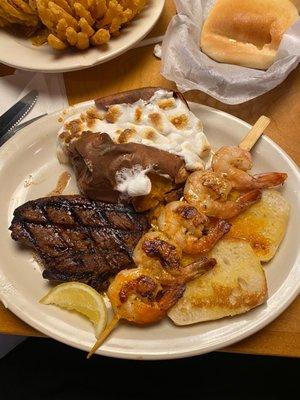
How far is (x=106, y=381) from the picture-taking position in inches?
72.2

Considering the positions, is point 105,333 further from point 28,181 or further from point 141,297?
point 28,181

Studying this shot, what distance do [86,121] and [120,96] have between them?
0.12 metres

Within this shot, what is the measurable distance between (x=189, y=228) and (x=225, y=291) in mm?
187

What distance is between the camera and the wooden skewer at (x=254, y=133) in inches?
64.3

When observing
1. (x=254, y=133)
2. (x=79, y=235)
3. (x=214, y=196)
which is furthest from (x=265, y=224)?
(x=79, y=235)

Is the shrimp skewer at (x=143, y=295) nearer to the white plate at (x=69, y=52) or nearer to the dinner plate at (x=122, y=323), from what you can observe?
the dinner plate at (x=122, y=323)

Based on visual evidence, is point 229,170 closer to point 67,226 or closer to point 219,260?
point 219,260

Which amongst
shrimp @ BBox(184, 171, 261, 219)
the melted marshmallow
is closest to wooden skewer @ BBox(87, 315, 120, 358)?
shrimp @ BBox(184, 171, 261, 219)

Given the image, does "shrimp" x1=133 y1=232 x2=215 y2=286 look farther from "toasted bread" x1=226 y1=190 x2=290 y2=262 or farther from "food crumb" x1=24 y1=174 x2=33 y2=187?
"food crumb" x1=24 y1=174 x2=33 y2=187

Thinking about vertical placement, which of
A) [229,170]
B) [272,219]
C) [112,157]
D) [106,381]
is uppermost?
[112,157]

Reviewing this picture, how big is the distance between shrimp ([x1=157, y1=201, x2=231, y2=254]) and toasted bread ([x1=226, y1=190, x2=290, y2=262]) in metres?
0.06

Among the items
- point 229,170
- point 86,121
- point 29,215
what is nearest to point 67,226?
point 29,215

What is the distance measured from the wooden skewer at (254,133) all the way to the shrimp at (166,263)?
0.39m

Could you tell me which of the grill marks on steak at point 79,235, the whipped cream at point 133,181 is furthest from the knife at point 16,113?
the whipped cream at point 133,181
